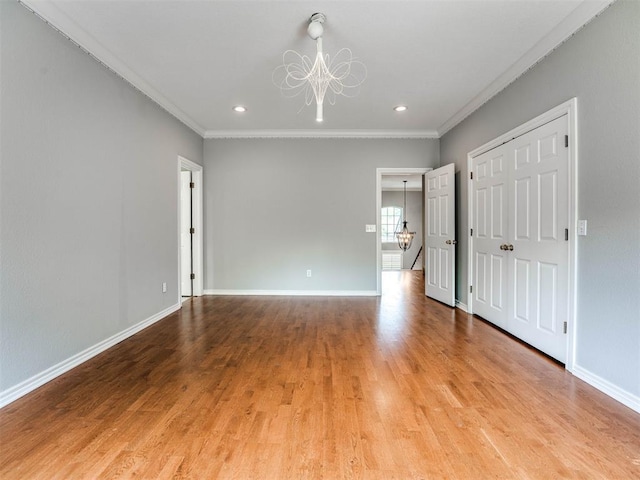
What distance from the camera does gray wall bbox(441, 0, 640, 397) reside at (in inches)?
72.9

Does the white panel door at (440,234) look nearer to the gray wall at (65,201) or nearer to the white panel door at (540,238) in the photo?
the white panel door at (540,238)

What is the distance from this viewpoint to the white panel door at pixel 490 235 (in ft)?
10.6

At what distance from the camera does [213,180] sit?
5.00 meters

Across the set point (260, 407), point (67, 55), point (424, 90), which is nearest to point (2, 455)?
point (260, 407)

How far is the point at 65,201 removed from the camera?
231 cm

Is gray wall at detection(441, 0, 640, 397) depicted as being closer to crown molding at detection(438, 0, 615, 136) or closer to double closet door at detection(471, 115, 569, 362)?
crown molding at detection(438, 0, 615, 136)

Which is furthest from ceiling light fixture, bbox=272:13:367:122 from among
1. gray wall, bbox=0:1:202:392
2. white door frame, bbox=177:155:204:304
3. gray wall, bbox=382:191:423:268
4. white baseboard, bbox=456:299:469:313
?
gray wall, bbox=382:191:423:268

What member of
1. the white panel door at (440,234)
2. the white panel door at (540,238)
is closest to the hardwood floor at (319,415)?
the white panel door at (540,238)

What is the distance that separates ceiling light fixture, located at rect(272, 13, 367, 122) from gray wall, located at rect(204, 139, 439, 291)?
1.43 m

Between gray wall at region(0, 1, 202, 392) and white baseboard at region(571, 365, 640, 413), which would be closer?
white baseboard at region(571, 365, 640, 413)

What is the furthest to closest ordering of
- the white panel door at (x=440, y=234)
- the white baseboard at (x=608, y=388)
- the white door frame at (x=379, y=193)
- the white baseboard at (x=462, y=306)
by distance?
1. the white door frame at (x=379, y=193)
2. the white panel door at (x=440, y=234)
3. the white baseboard at (x=462, y=306)
4. the white baseboard at (x=608, y=388)

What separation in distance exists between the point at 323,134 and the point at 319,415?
13.4 feet

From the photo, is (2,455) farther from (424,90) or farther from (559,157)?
(424,90)

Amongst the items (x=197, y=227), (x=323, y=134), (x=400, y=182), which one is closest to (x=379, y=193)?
(x=323, y=134)
